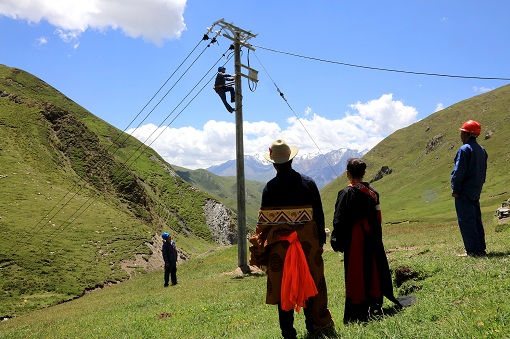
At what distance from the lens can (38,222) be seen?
4078cm

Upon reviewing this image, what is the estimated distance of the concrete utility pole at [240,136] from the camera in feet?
68.7

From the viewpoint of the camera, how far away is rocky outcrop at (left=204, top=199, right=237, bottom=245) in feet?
314

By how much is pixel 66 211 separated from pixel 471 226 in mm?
47326

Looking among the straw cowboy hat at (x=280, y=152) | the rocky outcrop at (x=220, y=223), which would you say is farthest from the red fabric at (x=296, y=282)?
the rocky outcrop at (x=220, y=223)

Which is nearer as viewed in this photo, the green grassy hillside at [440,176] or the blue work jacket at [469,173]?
the blue work jacket at [469,173]

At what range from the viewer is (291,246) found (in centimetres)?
611

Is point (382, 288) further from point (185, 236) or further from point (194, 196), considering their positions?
point (194, 196)

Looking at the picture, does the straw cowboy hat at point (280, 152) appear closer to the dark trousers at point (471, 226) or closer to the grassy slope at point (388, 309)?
the grassy slope at point (388, 309)

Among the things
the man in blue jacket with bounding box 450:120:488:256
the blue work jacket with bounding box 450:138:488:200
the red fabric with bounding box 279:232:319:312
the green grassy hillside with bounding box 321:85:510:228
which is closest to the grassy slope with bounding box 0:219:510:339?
the man in blue jacket with bounding box 450:120:488:256

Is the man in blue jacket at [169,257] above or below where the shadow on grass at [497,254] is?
below

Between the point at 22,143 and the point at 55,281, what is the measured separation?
128 feet

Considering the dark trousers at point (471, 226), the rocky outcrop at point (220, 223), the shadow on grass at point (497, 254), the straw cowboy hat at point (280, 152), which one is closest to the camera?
the straw cowboy hat at point (280, 152)

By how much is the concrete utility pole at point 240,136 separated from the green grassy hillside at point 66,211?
1626cm

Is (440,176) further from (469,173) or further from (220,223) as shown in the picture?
(469,173)
